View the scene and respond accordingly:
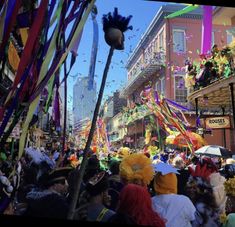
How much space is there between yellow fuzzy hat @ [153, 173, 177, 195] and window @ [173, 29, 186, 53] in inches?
1007

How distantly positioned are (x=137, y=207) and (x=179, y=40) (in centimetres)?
2719

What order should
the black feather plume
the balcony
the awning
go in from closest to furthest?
the black feather plume < the awning < the balcony

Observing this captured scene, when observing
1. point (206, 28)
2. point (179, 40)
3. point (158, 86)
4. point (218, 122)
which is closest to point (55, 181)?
point (206, 28)

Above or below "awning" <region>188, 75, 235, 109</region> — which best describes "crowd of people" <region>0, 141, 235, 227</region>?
below

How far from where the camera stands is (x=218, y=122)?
11.0 meters

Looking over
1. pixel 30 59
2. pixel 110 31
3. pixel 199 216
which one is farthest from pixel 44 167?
pixel 110 31

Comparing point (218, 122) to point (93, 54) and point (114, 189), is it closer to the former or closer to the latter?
point (114, 189)

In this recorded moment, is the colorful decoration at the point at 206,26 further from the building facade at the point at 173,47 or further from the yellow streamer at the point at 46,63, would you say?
the building facade at the point at 173,47

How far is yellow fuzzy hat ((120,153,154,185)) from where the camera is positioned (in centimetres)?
402

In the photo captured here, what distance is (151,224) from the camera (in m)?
2.85

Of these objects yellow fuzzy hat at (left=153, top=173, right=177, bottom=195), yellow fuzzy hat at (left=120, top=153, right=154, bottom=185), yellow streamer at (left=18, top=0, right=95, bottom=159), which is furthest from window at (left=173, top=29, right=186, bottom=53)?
yellow streamer at (left=18, top=0, right=95, bottom=159)

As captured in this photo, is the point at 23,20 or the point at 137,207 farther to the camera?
the point at 23,20

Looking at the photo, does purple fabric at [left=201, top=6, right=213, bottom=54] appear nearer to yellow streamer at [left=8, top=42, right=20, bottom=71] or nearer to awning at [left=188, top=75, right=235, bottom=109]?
awning at [left=188, top=75, right=235, bottom=109]

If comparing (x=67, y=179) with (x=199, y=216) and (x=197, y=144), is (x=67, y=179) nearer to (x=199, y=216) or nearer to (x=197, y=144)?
(x=199, y=216)
